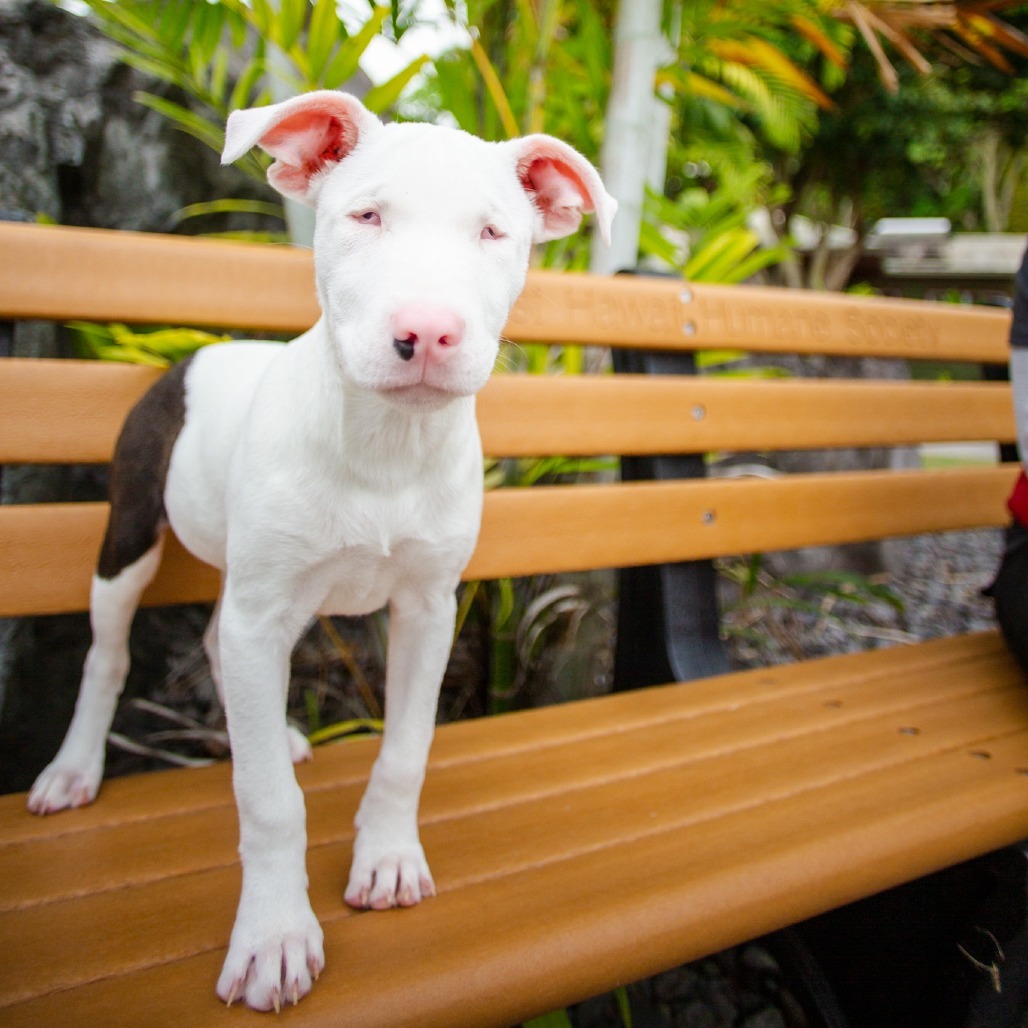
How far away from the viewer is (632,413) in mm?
2064

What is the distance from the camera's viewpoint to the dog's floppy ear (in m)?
1.10

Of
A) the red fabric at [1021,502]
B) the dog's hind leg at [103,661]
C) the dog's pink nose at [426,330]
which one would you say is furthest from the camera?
the red fabric at [1021,502]

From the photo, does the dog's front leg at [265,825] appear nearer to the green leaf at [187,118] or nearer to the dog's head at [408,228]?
the dog's head at [408,228]

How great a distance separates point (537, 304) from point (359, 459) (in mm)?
908

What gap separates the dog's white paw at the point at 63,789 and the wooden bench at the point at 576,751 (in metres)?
0.03

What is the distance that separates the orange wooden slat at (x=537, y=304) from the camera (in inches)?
60.1

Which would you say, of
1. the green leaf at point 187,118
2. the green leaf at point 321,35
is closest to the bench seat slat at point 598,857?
the green leaf at point 321,35

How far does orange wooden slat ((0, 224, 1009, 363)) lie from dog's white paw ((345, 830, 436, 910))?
41.5 inches

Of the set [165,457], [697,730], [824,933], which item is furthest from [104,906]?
[824,933]

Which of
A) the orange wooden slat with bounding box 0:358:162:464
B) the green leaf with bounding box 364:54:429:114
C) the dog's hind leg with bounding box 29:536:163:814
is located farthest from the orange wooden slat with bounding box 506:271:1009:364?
the dog's hind leg with bounding box 29:536:163:814

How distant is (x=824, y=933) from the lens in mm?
1575

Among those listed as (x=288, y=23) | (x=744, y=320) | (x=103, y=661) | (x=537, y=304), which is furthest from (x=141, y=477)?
(x=744, y=320)

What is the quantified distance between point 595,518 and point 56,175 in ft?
6.08

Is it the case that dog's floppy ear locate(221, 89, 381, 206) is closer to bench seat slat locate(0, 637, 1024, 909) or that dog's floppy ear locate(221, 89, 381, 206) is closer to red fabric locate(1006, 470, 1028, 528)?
bench seat slat locate(0, 637, 1024, 909)
